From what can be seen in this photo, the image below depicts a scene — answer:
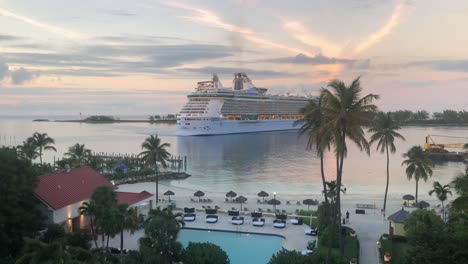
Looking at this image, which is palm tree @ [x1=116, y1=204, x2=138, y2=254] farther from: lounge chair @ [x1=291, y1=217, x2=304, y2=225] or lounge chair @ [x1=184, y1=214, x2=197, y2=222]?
lounge chair @ [x1=291, y1=217, x2=304, y2=225]

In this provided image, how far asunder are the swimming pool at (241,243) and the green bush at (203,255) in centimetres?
404

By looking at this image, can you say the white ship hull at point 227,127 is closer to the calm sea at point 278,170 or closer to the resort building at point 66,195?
the calm sea at point 278,170

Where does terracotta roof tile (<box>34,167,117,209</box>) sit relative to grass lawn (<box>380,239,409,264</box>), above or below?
above

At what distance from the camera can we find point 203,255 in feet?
53.4

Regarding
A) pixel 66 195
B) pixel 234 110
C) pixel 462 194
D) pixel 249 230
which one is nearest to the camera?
pixel 462 194

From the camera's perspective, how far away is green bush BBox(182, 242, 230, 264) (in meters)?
16.0

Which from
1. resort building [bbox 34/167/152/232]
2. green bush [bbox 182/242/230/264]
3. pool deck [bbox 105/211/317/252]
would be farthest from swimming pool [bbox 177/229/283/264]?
resort building [bbox 34/167/152/232]

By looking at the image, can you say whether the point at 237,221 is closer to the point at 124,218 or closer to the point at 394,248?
the point at 394,248

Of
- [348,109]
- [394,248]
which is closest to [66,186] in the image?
[348,109]

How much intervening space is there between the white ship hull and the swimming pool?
83.4 m

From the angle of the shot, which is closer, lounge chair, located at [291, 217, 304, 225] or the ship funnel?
lounge chair, located at [291, 217, 304, 225]

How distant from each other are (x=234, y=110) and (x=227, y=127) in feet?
20.5

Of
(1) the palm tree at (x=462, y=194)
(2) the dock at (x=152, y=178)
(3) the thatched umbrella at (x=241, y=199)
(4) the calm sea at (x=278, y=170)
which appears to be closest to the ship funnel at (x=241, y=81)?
(4) the calm sea at (x=278, y=170)

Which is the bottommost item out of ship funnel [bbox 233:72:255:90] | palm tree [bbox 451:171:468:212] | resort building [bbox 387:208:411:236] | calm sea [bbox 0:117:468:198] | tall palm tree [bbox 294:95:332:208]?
calm sea [bbox 0:117:468:198]
